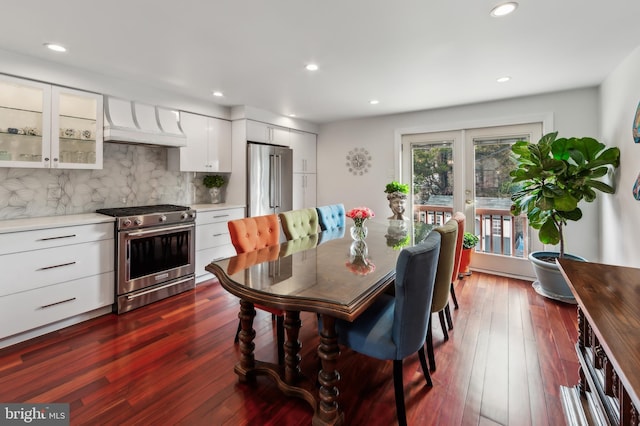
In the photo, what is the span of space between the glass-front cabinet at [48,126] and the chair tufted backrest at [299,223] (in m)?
2.03

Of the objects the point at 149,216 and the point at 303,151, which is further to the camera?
the point at 303,151

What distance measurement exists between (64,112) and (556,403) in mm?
4462

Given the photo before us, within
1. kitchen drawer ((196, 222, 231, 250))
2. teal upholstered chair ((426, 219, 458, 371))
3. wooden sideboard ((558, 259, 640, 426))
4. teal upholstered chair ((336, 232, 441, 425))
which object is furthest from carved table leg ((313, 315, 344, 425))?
kitchen drawer ((196, 222, 231, 250))

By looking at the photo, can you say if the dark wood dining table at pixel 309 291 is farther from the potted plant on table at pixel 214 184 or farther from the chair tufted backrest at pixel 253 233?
the potted plant on table at pixel 214 184

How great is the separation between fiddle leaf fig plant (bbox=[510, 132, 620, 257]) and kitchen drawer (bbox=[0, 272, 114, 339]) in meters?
4.36

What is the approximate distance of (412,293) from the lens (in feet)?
4.92

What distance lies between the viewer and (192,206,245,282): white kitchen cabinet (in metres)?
3.83

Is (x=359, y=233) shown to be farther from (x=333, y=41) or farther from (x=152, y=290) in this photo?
(x=152, y=290)

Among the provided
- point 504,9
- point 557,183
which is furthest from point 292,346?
point 557,183

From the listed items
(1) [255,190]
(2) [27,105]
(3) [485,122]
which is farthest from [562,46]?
(2) [27,105]

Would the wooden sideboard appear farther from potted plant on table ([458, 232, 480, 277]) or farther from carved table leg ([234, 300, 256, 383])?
potted plant on table ([458, 232, 480, 277])

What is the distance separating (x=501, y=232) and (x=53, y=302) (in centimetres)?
511

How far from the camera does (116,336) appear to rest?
259 cm

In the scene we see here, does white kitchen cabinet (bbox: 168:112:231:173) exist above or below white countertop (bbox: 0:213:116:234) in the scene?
above
